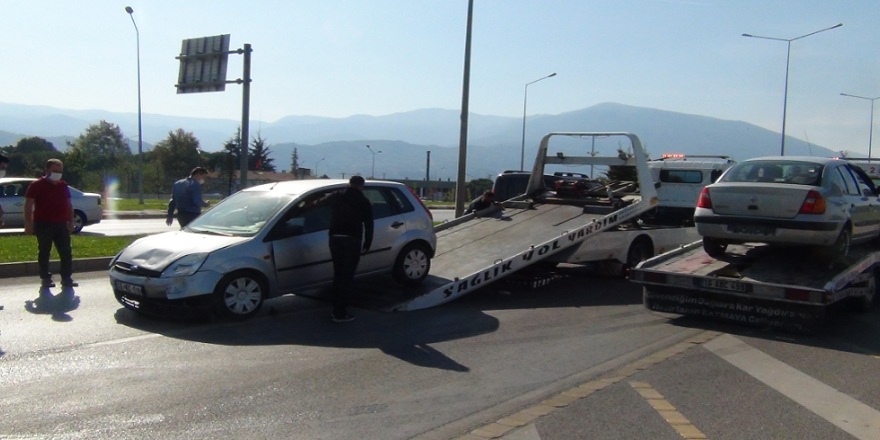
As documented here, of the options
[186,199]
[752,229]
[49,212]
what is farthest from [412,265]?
[49,212]

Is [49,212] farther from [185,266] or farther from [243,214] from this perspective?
[185,266]

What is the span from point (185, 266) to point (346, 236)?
1.68 metres

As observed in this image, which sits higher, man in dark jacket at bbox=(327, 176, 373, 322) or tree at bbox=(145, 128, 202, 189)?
tree at bbox=(145, 128, 202, 189)

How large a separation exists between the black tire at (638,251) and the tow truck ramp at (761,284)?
2.56 meters

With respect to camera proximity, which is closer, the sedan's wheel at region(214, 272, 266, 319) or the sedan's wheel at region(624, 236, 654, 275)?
the sedan's wheel at region(214, 272, 266, 319)

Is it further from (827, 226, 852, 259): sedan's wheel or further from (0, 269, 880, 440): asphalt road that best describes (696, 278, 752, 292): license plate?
(827, 226, 852, 259): sedan's wheel

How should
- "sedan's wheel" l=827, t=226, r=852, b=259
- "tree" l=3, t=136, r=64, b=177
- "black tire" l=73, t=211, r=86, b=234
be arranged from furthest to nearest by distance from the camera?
"tree" l=3, t=136, r=64, b=177 → "black tire" l=73, t=211, r=86, b=234 → "sedan's wheel" l=827, t=226, r=852, b=259

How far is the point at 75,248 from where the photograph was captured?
45.5 ft

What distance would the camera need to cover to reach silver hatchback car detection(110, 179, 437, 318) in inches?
317

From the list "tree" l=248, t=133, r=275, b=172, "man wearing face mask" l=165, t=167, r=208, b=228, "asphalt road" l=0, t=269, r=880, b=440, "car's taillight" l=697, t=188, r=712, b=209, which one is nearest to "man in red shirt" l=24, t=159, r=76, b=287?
"asphalt road" l=0, t=269, r=880, b=440

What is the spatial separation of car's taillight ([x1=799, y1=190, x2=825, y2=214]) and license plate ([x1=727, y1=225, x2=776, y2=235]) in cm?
38

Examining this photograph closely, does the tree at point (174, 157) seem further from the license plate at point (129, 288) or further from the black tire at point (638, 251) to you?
the license plate at point (129, 288)

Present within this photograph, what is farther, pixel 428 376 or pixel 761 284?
pixel 761 284

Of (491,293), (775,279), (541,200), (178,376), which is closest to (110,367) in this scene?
(178,376)
